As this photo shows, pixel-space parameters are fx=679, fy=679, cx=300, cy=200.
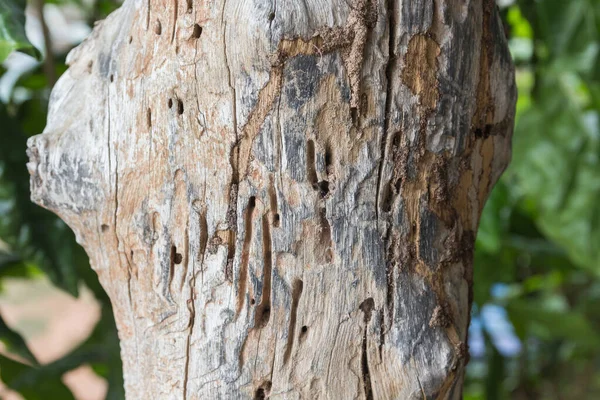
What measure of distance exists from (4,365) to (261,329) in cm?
53

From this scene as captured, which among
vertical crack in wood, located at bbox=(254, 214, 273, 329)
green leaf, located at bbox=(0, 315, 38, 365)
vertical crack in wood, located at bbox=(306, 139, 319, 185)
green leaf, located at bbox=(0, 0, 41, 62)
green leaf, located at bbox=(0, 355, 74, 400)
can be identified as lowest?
green leaf, located at bbox=(0, 355, 74, 400)

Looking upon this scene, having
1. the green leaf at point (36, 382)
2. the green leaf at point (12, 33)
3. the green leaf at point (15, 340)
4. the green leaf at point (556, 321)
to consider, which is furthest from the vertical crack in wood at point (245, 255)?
the green leaf at point (556, 321)

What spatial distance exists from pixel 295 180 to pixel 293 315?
108 mm

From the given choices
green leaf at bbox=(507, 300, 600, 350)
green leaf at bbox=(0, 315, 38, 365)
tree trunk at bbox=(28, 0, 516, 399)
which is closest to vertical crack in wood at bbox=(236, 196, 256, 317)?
tree trunk at bbox=(28, 0, 516, 399)

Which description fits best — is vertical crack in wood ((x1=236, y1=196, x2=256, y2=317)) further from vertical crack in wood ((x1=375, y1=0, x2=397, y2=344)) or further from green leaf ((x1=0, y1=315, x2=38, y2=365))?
green leaf ((x1=0, y1=315, x2=38, y2=365))

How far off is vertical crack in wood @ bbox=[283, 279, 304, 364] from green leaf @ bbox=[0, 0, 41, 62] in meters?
0.33

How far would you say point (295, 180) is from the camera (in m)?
0.52

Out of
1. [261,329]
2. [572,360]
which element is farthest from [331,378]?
[572,360]

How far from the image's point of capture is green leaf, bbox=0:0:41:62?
0.62 m

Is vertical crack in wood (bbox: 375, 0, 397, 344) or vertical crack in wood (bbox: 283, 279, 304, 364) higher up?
vertical crack in wood (bbox: 375, 0, 397, 344)

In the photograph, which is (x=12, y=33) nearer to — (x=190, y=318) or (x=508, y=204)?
(x=190, y=318)

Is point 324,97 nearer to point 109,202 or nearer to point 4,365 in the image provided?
point 109,202

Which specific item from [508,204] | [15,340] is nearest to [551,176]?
[508,204]

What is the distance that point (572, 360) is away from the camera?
2.05 m
